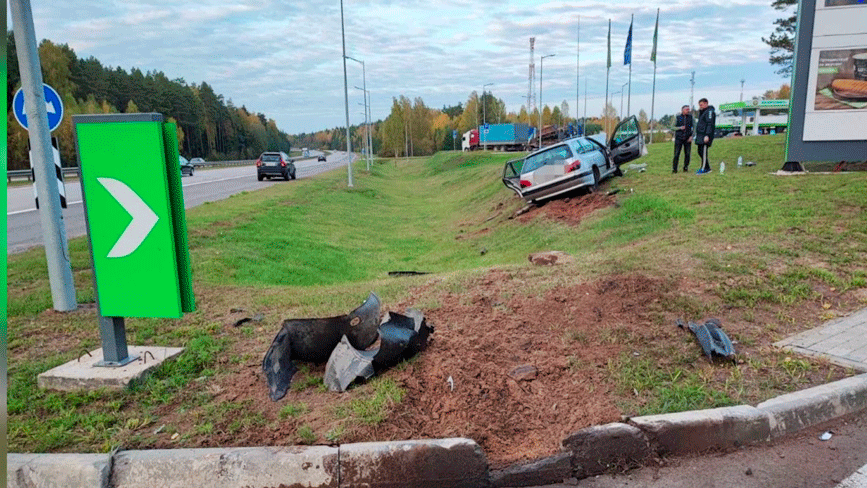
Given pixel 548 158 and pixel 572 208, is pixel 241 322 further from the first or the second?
pixel 548 158

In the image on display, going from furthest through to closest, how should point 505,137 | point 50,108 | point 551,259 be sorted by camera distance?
point 505,137
point 551,259
point 50,108

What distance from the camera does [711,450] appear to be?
11.6 feet

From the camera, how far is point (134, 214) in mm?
4168

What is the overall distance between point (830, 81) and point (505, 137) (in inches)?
2284

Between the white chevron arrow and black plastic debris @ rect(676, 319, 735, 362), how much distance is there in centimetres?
432

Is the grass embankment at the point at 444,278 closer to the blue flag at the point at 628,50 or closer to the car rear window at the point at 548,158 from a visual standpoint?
the car rear window at the point at 548,158

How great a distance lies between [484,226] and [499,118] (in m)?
85.8

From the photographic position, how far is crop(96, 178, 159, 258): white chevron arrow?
4129mm

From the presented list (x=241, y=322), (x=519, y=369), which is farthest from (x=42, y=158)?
(x=519, y=369)

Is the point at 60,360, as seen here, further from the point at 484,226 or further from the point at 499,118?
the point at 499,118

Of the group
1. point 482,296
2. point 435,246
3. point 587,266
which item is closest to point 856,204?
point 587,266

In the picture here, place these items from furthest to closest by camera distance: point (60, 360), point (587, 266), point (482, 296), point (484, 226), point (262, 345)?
1. point (484, 226)
2. point (587, 266)
3. point (482, 296)
4. point (262, 345)
5. point (60, 360)

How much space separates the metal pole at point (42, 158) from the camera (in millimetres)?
6051

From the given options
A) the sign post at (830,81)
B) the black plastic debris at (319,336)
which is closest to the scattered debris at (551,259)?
the black plastic debris at (319,336)
